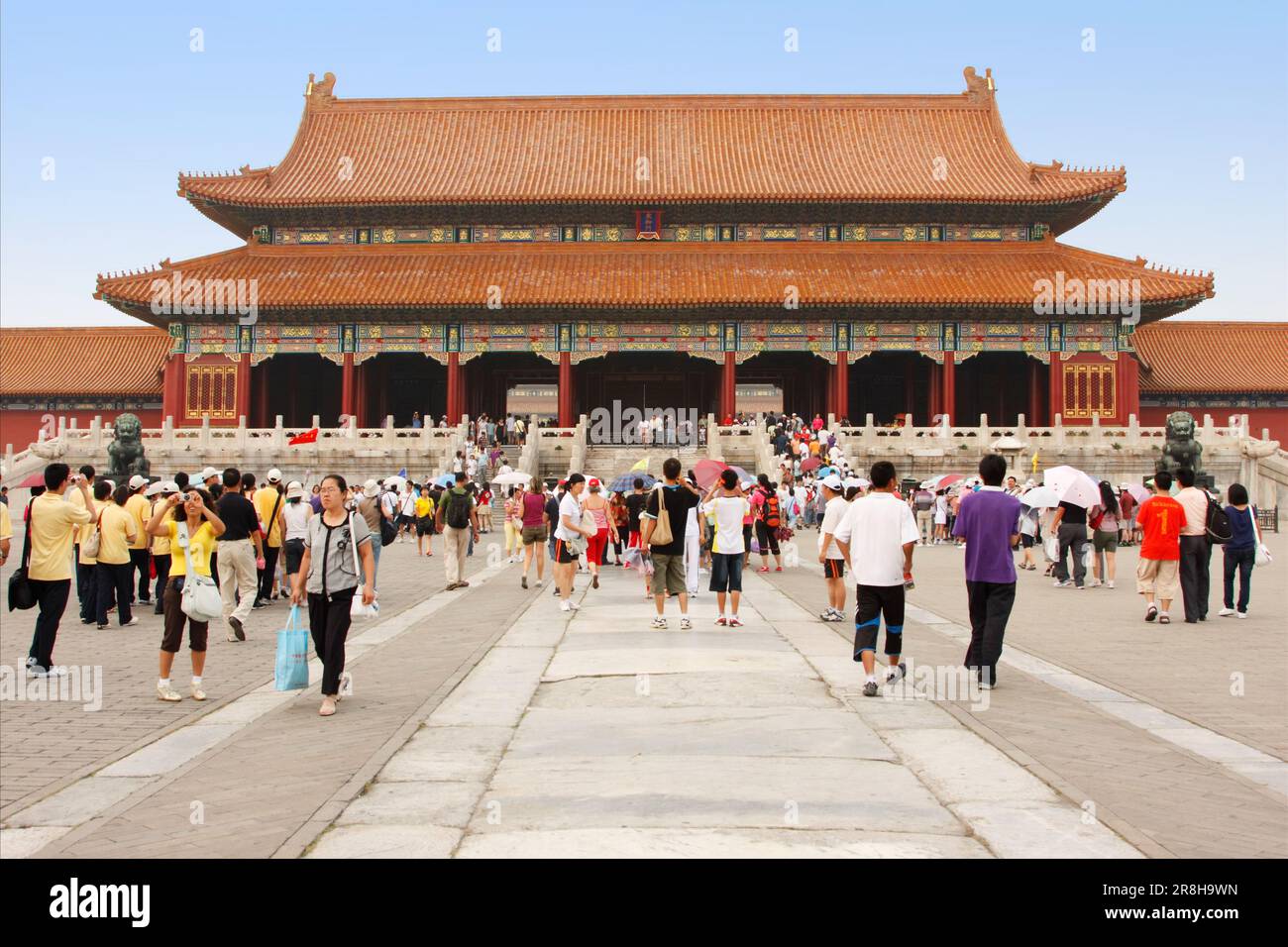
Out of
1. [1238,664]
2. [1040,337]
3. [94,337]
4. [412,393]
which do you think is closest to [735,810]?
[1238,664]

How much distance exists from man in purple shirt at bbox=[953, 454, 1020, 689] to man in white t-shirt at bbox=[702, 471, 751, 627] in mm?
3278

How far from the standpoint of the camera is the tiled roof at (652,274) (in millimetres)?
35562

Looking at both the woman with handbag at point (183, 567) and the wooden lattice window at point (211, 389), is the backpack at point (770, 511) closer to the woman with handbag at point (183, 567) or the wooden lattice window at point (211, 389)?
the woman with handbag at point (183, 567)

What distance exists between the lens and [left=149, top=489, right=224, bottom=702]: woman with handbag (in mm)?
8320

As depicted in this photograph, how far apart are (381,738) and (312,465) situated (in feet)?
82.9

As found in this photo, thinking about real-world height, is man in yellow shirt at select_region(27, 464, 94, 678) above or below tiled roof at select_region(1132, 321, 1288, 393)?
below

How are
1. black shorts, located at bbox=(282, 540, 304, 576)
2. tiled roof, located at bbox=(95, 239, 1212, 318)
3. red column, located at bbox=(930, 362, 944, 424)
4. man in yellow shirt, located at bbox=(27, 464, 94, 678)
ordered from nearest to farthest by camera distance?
man in yellow shirt, located at bbox=(27, 464, 94, 678) → black shorts, located at bbox=(282, 540, 304, 576) → tiled roof, located at bbox=(95, 239, 1212, 318) → red column, located at bbox=(930, 362, 944, 424)

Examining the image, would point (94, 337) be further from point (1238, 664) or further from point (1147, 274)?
point (1238, 664)

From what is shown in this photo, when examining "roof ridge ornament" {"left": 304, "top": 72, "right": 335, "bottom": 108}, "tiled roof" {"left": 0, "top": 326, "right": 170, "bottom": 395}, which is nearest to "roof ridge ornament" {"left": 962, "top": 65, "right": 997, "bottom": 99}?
"roof ridge ornament" {"left": 304, "top": 72, "right": 335, "bottom": 108}

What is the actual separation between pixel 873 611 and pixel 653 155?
35.0m

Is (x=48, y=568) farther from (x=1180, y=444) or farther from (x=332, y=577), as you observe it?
(x=1180, y=444)

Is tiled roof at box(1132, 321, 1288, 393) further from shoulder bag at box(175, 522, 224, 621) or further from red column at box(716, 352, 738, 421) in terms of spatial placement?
shoulder bag at box(175, 522, 224, 621)

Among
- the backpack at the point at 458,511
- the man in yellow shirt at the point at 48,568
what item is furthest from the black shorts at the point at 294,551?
the man in yellow shirt at the point at 48,568

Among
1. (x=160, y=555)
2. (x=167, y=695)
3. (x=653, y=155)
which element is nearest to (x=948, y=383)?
(x=653, y=155)
